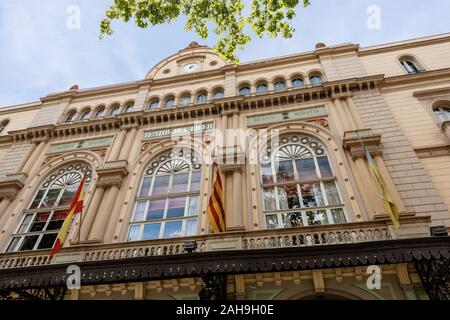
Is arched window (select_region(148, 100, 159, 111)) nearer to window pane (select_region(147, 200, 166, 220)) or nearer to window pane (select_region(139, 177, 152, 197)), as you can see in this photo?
window pane (select_region(139, 177, 152, 197))

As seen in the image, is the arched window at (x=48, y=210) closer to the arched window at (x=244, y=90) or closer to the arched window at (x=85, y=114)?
the arched window at (x=85, y=114)

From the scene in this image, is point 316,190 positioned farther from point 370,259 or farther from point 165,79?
point 165,79

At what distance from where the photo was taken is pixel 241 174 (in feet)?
42.8

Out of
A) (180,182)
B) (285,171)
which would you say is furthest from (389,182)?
(180,182)

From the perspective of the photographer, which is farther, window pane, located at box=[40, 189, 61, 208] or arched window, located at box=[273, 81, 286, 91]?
arched window, located at box=[273, 81, 286, 91]

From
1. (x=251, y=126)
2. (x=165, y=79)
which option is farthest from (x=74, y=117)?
(x=251, y=126)

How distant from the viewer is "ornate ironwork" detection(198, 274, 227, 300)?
8.27 m

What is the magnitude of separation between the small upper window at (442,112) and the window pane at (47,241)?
61.5ft

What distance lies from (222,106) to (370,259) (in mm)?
11285

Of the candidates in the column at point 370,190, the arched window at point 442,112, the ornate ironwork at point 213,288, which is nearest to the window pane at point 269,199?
the column at point 370,190

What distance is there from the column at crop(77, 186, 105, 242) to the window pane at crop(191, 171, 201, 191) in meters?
4.29

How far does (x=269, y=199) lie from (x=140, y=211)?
5854 mm

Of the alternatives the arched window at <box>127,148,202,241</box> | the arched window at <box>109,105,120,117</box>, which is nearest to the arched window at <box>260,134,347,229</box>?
the arched window at <box>127,148,202,241</box>
